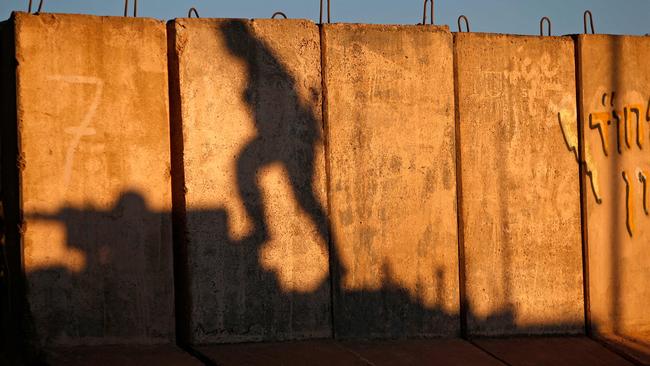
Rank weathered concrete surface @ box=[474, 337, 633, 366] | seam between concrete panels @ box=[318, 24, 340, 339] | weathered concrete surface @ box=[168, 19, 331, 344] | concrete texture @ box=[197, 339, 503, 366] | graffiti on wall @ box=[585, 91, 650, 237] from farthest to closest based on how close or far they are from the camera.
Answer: graffiti on wall @ box=[585, 91, 650, 237] → weathered concrete surface @ box=[474, 337, 633, 366] → seam between concrete panels @ box=[318, 24, 340, 339] → weathered concrete surface @ box=[168, 19, 331, 344] → concrete texture @ box=[197, 339, 503, 366]

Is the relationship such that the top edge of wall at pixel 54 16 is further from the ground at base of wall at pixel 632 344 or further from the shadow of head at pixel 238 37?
the ground at base of wall at pixel 632 344

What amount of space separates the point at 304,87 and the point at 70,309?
2012mm

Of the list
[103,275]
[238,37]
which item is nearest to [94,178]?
[103,275]

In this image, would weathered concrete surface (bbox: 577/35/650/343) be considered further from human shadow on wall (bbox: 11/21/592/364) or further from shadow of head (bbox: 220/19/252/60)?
shadow of head (bbox: 220/19/252/60)

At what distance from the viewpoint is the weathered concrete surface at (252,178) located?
5.89m

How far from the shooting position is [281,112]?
614 cm

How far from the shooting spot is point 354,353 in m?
6.02

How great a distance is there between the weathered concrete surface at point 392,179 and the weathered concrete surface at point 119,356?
3.79ft

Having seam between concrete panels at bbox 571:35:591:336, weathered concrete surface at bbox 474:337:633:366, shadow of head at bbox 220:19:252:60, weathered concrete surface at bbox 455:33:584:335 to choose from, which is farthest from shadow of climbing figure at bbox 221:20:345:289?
seam between concrete panels at bbox 571:35:591:336

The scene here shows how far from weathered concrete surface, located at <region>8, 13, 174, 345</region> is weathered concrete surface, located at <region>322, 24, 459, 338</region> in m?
1.17

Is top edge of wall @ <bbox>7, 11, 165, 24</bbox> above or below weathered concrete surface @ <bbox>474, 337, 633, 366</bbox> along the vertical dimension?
above

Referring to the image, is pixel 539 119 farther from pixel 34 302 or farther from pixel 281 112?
pixel 34 302

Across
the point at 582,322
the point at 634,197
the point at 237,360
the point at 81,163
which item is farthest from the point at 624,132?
the point at 81,163

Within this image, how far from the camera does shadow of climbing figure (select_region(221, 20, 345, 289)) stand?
603cm
